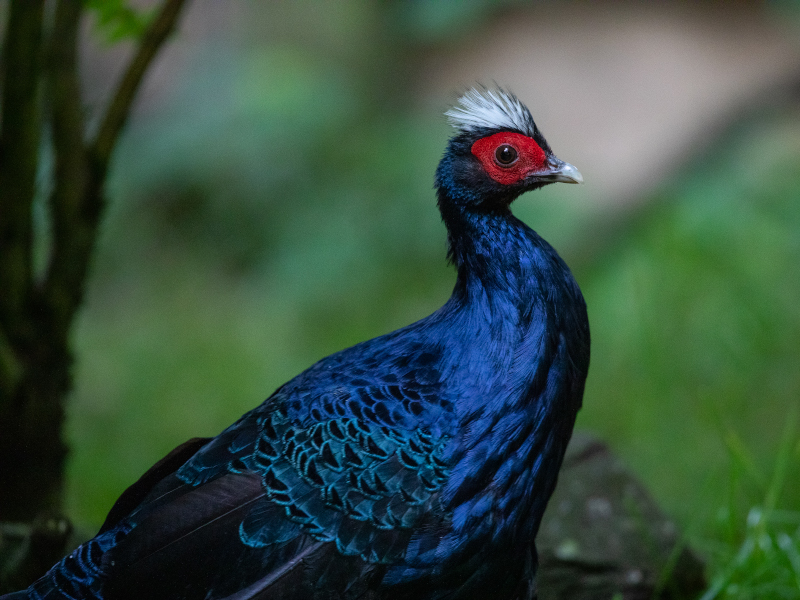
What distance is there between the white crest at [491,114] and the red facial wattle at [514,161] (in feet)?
0.13

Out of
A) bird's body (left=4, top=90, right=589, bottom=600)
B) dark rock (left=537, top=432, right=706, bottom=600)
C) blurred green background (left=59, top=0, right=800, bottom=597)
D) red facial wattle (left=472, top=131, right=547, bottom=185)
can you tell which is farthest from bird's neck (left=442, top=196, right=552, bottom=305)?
blurred green background (left=59, top=0, right=800, bottom=597)

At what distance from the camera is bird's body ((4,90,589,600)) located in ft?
7.45

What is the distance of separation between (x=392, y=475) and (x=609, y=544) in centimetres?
157

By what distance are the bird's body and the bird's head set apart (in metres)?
0.06

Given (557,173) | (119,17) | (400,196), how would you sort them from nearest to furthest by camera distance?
(557,173)
(119,17)
(400,196)

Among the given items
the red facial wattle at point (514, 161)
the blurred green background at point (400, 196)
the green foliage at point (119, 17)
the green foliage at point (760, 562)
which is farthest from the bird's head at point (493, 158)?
the blurred green background at point (400, 196)

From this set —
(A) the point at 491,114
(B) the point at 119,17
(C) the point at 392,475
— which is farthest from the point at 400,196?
(C) the point at 392,475

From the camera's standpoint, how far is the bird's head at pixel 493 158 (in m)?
2.65

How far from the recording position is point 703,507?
15.7ft

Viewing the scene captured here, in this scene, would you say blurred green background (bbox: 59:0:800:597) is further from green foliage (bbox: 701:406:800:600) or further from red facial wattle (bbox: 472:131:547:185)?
red facial wattle (bbox: 472:131:547:185)

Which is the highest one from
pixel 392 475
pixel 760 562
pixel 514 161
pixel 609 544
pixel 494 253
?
pixel 514 161

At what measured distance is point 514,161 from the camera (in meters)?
2.66

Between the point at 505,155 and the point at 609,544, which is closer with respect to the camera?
the point at 505,155

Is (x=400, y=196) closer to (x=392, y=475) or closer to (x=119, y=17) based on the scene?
(x=119, y=17)
